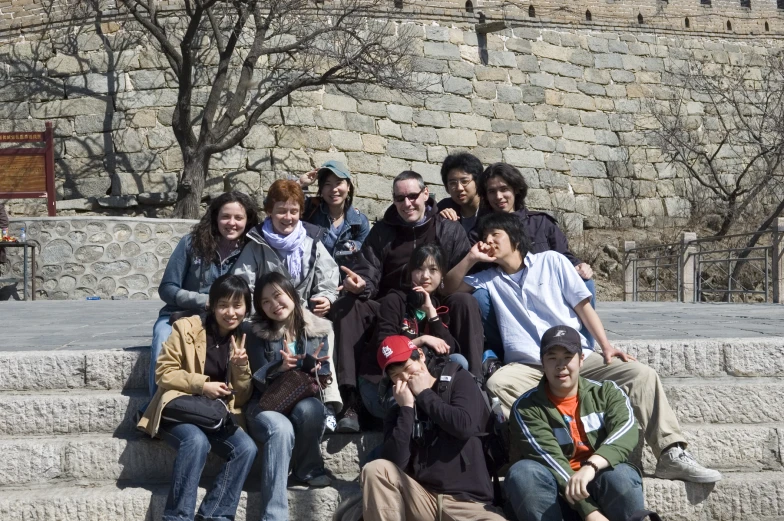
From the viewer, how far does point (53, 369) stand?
4.59 m

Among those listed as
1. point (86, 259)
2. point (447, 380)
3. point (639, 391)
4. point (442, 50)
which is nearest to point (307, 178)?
point (447, 380)

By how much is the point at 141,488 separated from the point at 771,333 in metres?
4.01

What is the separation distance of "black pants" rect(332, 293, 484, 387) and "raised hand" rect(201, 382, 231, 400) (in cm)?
57

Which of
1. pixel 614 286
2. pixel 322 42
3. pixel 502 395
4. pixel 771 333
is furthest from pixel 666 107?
pixel 502 395

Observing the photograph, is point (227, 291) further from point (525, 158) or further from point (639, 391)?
point (525, 158)

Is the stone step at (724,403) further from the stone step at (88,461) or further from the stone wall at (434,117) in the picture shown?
the stone wall at (434,117)

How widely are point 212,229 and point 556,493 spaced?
7.41ft

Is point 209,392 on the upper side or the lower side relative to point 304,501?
upper

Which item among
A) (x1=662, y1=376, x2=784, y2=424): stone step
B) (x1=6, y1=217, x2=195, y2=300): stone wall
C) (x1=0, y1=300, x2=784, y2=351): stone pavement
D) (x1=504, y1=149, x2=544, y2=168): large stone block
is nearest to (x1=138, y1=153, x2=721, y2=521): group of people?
(x1=662, y1=376, x2=784, y2=424): stone step

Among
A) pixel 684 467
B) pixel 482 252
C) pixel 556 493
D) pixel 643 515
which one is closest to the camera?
pixel 643 515

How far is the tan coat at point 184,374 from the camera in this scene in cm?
404

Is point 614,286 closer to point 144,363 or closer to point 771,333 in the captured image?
point 771,333

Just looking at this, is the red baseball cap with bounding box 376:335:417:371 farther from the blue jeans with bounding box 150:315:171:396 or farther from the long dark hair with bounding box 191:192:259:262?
the long dark hair with bounding box 191:192:259:262

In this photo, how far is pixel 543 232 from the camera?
5191 mm
